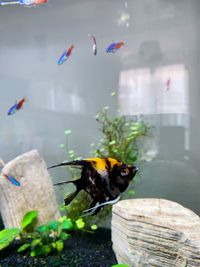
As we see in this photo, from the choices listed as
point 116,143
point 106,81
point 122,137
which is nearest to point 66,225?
point 116,143

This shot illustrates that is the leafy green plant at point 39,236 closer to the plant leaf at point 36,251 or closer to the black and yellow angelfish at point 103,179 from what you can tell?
the plant leaf at point 36,251

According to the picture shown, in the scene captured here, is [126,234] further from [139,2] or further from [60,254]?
[139,2]

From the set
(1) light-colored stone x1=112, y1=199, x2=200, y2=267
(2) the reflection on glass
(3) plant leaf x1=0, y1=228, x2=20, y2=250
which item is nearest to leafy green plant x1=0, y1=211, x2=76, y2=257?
(3) plant leaf x1=0, y1=228, x2=20, y2=250

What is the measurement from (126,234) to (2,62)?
2617mm

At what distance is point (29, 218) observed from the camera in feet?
8.79

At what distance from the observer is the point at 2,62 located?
340 cm

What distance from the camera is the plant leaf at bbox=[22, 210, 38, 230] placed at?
265cm

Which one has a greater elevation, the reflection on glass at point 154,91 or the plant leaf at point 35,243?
the reflection on glass at point 154,91

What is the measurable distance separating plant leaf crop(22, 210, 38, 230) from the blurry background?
2.19 ft

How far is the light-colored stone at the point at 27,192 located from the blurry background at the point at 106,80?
308 millimetres

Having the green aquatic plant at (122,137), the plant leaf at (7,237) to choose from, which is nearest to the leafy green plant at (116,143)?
the green aquatic plant at (122,137)

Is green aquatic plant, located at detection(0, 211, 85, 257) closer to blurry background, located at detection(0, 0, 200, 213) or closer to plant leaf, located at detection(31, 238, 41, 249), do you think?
plant leaf, located at detection(31, 238, 41, 249)

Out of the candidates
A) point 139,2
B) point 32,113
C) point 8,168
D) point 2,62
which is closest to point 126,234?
point 8,168

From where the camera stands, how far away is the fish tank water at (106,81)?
9.44 ft
